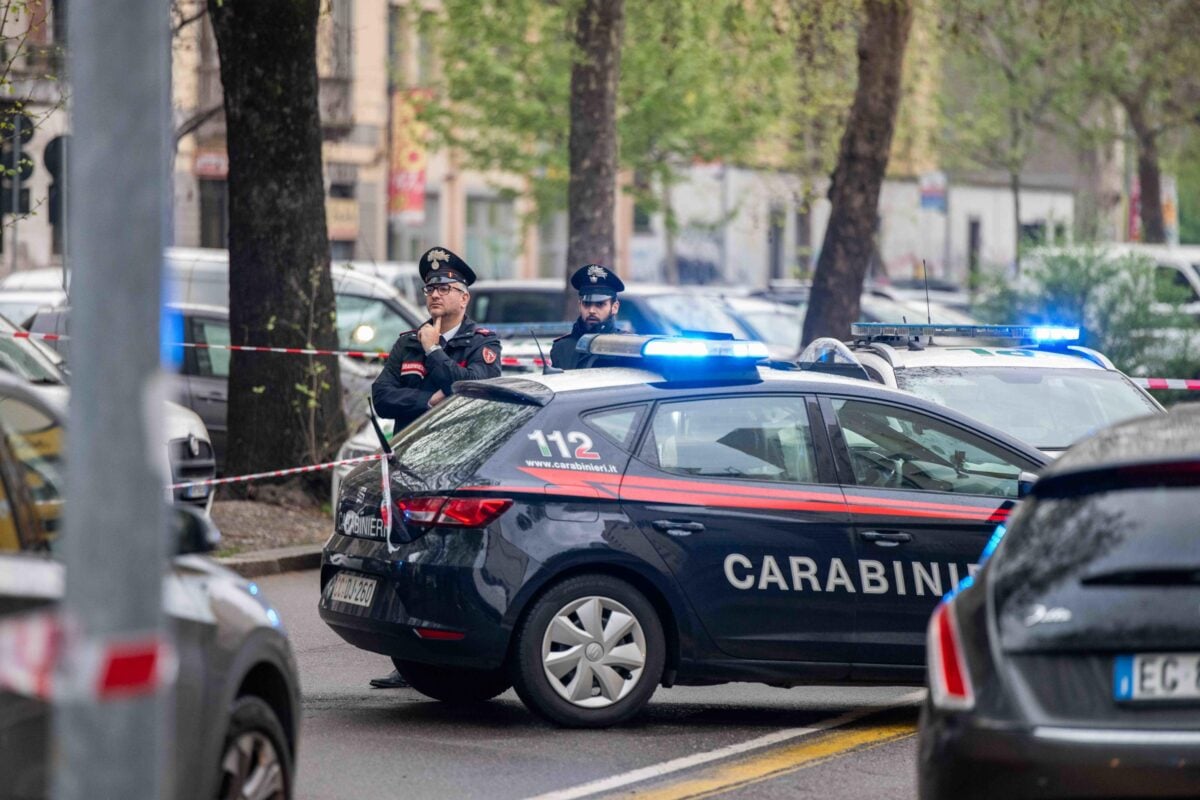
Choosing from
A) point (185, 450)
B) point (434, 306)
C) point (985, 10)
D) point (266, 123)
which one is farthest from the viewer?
point (985, 10)

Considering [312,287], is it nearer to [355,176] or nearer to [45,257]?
[45,257]

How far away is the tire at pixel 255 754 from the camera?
17.7 feet

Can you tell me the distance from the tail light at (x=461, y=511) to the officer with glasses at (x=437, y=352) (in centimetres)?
222

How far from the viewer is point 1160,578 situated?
5016 millimetres

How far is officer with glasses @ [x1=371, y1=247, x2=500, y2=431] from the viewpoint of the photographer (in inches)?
405

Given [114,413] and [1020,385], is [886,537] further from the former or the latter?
[114,413]

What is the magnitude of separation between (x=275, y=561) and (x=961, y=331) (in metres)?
4.53

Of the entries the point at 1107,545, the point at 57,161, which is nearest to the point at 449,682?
the point at 1107,545

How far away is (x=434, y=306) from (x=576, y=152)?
1042 centimetres

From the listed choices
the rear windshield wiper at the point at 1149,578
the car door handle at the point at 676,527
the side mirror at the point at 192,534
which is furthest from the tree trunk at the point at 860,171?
the side mirror at the point at 192,534

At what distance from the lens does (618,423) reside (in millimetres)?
8289

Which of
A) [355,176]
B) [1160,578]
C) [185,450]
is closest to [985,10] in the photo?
[185,450]

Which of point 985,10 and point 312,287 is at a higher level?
point 985,10

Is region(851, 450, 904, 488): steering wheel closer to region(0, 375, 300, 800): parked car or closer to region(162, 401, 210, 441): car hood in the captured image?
region(0, 375, 300, 800): parked car
